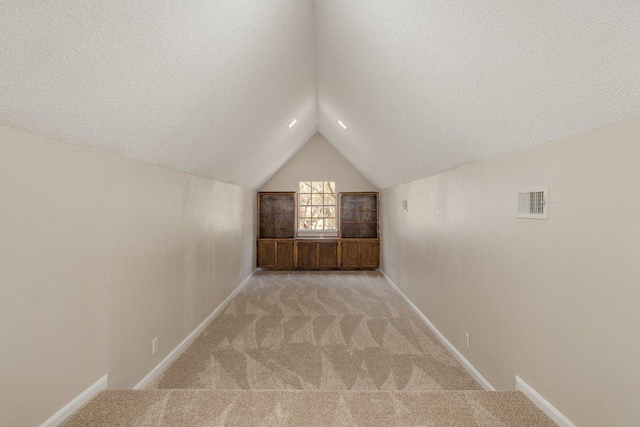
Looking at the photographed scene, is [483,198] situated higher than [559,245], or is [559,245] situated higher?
→ [483,198]

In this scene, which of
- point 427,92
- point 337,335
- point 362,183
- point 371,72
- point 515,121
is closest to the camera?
point 515,121

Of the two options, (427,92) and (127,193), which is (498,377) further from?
(127,193)

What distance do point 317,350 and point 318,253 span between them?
427cm

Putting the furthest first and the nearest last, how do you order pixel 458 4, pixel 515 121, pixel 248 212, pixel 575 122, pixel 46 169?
pixel 248 212 < pixel 515 121 < pixel 46 169 < pixel 575 122 < pixel 458 4

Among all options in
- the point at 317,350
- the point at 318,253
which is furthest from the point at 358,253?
the point at 317,350

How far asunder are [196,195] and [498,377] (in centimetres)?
345

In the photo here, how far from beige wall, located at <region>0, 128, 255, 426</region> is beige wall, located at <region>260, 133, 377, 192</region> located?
4416 millimetres

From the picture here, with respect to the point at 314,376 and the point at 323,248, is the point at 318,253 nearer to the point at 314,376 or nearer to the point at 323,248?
the point at 323,248

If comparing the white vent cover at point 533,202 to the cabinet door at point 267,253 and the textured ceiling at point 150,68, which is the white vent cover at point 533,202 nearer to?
the textured ceiling at point 150,68

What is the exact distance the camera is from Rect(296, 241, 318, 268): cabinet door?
7.72 metres

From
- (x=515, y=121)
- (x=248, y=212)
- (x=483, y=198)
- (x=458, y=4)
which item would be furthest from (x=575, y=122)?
(x=248, y=212)

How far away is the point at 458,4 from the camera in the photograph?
1519mm

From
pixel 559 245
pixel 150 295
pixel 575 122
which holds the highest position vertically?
pixel 575 122

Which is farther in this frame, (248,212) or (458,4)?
(248,212)
